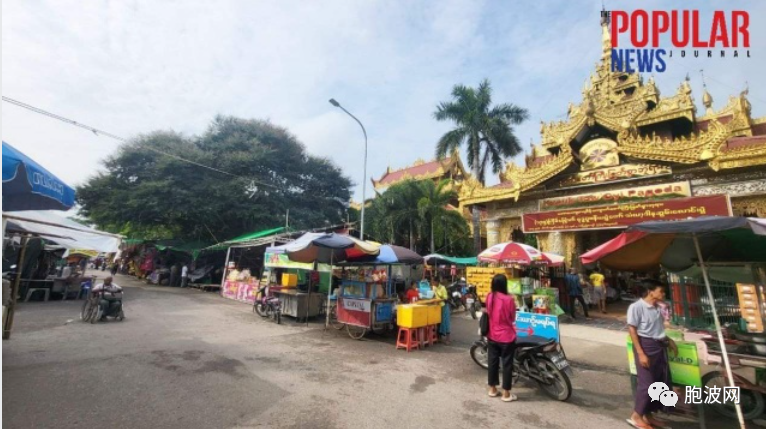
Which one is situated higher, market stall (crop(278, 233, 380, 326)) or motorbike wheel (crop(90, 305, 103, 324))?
market stall (crop(278, 233, 380, 326))

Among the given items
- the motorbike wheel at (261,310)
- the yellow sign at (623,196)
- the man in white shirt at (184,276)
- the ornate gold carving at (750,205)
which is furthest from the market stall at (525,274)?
the man in white shirt at (184,276)

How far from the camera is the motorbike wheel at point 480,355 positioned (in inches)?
255

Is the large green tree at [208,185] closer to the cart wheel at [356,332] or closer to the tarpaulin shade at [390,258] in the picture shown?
the tarpaulin shade at [390,258]

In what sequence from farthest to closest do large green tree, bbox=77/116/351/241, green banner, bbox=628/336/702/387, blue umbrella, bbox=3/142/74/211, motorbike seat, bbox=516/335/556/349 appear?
large green tree, bbox=77/116/351/241, motorbike seat, bbox=516/335/556/349, green banner, bbox=628/336/702/387, blue umbrella, bbox=3/142/74/211

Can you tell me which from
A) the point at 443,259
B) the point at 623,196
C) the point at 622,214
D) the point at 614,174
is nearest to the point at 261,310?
the point at 443,259

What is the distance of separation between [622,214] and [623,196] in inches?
37.3

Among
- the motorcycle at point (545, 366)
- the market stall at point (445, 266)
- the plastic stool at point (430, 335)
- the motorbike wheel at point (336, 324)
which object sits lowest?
the motorbike wheel at point (336, 324)

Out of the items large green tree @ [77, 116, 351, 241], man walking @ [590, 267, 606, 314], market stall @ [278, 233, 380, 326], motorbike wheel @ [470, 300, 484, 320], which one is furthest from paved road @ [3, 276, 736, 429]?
large green tree @ [77, 116, 351, 241]

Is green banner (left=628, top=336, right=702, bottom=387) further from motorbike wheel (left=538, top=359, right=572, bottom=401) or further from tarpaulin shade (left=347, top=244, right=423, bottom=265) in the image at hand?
tarpaulin shade (left=347, top=244, right=423, bottom=265)

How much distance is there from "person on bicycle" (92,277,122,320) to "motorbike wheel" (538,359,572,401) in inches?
432

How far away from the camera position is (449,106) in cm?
2052

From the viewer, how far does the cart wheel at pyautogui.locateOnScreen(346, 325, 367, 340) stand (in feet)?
29.0

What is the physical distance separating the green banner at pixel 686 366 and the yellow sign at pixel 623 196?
1025 centimetres

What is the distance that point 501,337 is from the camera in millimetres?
4914
